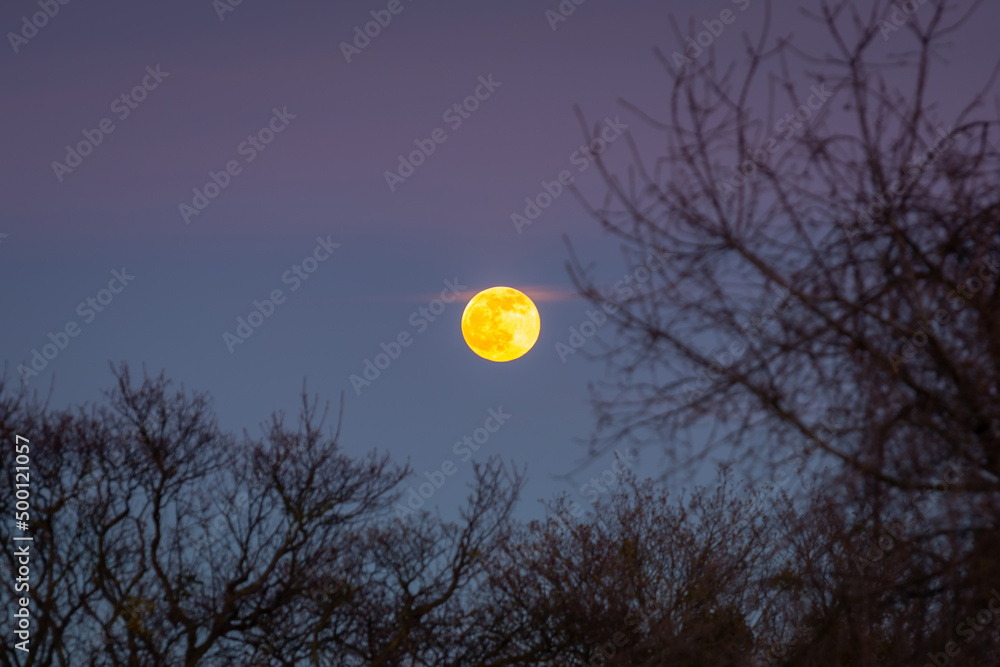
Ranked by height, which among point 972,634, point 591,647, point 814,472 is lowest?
point 972,634

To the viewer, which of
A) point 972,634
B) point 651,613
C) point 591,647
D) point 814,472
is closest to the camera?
point 972,634

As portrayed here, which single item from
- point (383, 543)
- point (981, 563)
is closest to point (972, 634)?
point (981, 563)

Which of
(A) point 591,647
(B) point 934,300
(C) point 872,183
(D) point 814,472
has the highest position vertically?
(A) point 591,647

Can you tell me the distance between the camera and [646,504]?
22.1 meters

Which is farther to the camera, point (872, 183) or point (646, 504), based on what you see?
point (646, 504)

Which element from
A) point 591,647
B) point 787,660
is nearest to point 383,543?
point 591,647

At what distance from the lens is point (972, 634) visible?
4.02 m

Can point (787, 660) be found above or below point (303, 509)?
below

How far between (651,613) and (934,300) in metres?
14.7

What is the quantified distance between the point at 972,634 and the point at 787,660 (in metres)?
0.83

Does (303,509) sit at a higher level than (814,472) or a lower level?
higher

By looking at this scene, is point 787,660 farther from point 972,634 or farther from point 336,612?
point 336,612

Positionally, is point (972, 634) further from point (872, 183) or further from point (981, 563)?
point (872, 183)

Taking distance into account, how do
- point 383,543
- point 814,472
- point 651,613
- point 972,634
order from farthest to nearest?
point 383,543 → point 651,613 → point 814,472 → point 972,634
